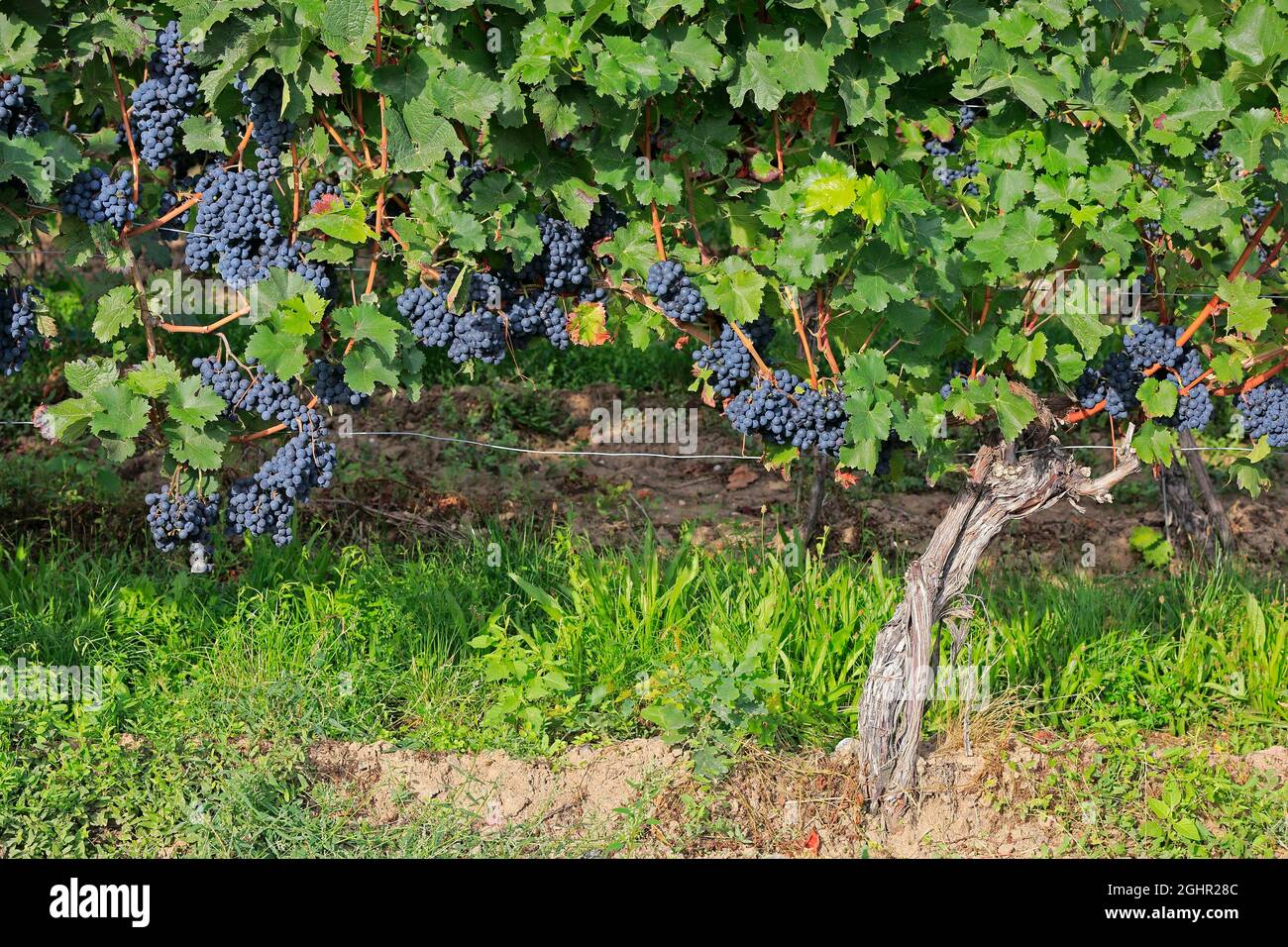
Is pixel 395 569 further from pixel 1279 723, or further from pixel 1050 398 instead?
pixel 1279 723

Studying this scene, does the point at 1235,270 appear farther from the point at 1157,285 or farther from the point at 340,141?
the point at 340,141

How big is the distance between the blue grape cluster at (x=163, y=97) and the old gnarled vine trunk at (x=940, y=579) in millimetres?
2279

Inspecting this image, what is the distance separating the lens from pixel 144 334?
3.88 m

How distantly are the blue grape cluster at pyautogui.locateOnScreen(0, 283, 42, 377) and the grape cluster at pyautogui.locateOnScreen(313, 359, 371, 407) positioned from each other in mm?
809

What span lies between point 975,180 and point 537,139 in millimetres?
1098

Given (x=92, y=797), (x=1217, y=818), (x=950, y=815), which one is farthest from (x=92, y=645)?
(x=1217, y=818)

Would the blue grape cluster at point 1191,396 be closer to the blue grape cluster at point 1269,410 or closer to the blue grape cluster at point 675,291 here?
the blue grape cluster at point 1269,410

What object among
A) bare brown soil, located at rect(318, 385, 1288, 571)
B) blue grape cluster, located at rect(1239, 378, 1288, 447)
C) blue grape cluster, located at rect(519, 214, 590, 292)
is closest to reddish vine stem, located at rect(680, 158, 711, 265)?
blue grape cluster, located at rect(519, 214, 590, 292)

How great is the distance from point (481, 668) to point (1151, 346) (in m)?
2.15

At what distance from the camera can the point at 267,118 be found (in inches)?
141

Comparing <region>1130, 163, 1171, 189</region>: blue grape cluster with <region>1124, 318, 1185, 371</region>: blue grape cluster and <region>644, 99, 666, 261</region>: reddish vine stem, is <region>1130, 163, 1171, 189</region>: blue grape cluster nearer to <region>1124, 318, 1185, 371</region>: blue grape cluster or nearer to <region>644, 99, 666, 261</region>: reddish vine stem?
<region>1124, 318, 1185, 371</region>: blue grape cluster

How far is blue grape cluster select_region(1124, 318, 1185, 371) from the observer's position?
376 centimetres

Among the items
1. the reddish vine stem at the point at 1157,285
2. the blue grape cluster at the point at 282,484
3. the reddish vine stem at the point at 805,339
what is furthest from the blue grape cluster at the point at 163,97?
the reddish vine stem at the point at 1157,285

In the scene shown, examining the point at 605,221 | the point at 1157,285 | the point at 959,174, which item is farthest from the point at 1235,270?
the point at 605,221
